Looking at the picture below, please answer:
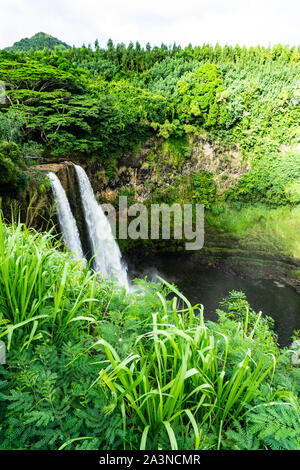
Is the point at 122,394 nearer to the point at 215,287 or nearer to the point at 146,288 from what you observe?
the point at 146,288

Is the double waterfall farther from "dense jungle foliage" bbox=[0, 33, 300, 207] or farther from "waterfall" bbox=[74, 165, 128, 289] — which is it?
"dense jungle foliage" bbox=[0, 33, 300, 207]

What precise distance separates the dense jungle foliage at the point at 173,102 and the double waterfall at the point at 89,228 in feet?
6.32

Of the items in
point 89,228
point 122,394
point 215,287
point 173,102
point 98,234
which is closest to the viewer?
point 122,394

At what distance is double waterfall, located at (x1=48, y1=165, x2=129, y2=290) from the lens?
21.0 feet

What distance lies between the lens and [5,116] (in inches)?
239

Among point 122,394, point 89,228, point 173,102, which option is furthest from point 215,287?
point 173,102

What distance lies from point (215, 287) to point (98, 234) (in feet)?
17.8

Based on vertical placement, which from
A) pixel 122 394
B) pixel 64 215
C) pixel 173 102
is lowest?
pixel 122 394

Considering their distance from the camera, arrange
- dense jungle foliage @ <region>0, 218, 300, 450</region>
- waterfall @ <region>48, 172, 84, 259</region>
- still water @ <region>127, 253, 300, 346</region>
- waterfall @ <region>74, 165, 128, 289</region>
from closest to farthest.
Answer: dense jungle foliage @ <region>0, 218, 300, 450</region>
waterfall @ <region>48, 172, 84, 259</region>
waterfall @ <region>74, 165, 128, 289</region>
still water @ <region>127, 253, 300, 346</region>

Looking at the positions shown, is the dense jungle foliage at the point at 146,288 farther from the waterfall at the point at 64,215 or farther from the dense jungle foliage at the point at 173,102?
the waterfall at the point at 64,215

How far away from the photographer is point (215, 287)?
31.9 ft

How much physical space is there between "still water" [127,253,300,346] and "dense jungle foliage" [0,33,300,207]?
16.4 feet

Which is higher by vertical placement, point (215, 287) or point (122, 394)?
point (122, 394)

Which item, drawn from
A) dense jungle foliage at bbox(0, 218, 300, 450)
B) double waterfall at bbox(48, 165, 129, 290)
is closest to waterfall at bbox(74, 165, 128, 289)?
double waterfall at bbox(48, 165, 129, 290)
